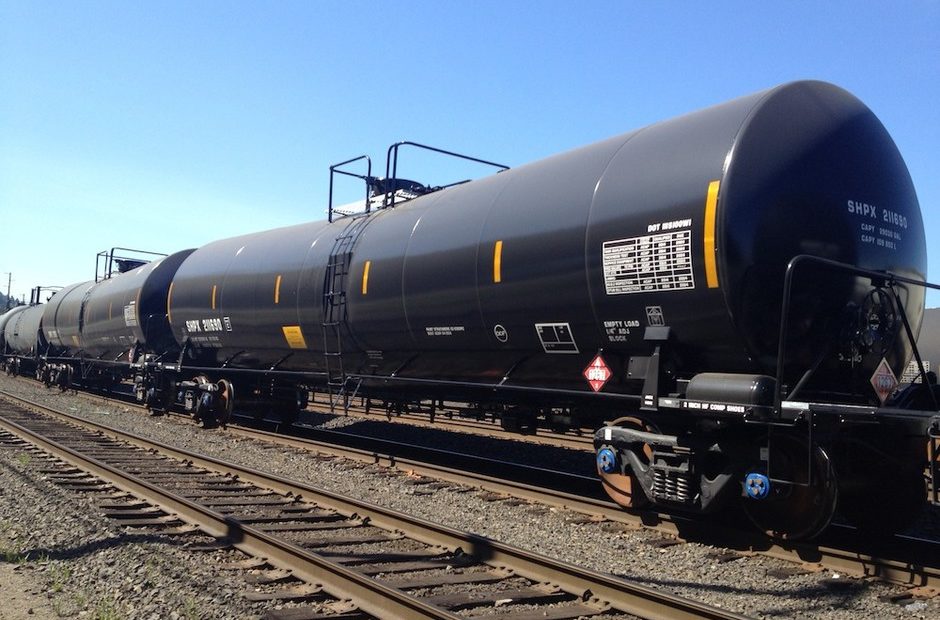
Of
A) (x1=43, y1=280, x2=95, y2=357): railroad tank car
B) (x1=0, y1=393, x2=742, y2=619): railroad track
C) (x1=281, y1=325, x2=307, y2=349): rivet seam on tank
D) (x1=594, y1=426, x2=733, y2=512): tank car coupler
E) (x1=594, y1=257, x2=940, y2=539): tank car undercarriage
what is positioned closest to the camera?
(x1=0, y1=393, x2=742, y2=619): railroad track

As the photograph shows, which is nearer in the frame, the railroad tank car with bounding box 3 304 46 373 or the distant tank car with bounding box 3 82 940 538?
the distant tank car with bounding box 3 82 940 538

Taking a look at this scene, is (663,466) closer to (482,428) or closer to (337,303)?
(337,303)

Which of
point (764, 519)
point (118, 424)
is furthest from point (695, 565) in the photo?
point (118, 424)

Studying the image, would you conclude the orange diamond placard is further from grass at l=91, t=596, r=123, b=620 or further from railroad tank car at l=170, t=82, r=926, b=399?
grass at l=91, t=596, r=123, b=620

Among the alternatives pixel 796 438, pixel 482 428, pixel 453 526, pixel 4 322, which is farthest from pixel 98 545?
pixel 4 322

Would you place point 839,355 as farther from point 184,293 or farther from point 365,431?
point 184,293

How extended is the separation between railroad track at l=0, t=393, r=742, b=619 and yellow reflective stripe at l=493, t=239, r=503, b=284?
8.87ft

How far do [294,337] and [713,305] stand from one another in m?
7.80

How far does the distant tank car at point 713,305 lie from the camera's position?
6152mm

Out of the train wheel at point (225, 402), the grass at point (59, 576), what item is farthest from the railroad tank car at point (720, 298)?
the train wheel at point (225, 402)

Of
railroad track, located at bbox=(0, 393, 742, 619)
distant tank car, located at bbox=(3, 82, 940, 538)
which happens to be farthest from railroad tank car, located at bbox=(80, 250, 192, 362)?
distant tank car, located at bbox=(3, 82, 940, 538)

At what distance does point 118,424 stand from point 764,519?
14042mm

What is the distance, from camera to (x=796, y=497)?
20.9 feet

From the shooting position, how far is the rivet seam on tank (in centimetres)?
1212
